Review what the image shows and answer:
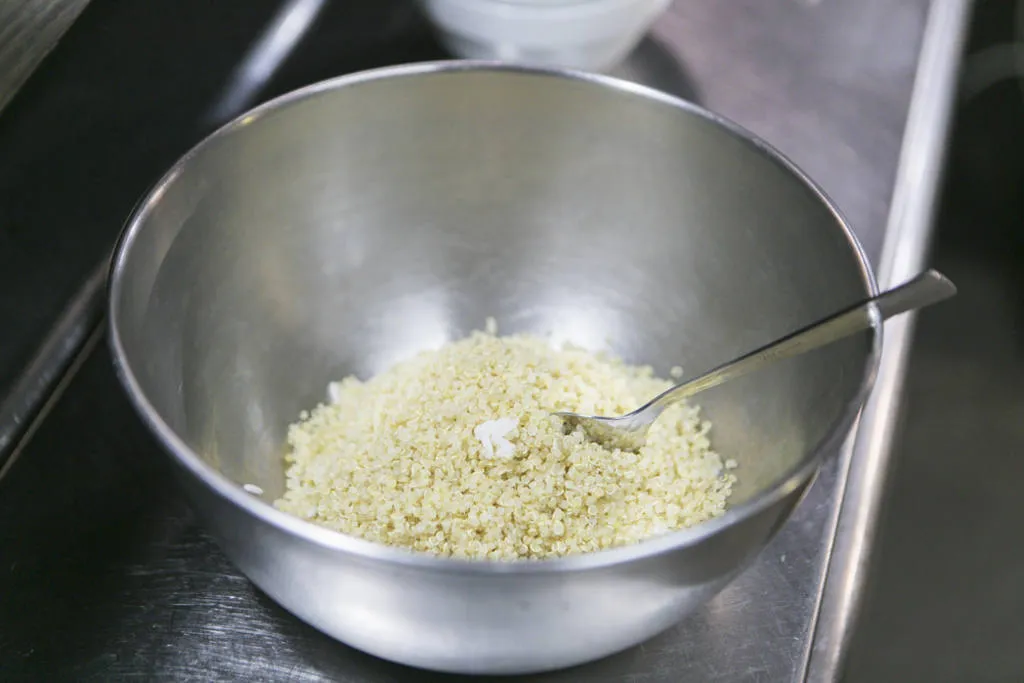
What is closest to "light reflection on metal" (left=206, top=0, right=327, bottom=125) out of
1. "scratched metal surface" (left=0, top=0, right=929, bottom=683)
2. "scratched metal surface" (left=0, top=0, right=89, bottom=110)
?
"scratched metal surface" (left=0, top=0, right=89, bottom=110)

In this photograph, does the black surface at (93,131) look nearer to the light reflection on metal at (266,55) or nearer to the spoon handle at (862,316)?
the light reflection on metal at (266,55)

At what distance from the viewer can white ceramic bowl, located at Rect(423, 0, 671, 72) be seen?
86cm

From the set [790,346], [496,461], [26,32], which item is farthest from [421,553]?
[26,32]

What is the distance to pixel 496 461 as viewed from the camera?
64cm

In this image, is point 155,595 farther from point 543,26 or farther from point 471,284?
point 543,26

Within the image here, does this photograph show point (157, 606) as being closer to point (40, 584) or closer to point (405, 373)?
point (40, 584)

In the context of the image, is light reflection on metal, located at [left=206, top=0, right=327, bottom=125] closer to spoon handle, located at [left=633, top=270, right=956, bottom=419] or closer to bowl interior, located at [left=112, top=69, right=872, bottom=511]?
bowl interior, located at [left=112, top=69, right=872, bottom=511]

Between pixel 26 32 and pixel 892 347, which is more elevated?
pixel 26 32

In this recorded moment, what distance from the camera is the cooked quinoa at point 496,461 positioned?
59 centimetres

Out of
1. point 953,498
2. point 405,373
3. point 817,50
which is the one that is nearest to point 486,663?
point 405,373

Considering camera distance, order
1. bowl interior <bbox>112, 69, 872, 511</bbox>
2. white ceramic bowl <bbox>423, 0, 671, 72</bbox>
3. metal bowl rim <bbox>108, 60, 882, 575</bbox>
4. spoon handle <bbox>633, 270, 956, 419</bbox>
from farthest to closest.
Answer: white ceramic bowl <bbox>423, 0, 671, 72</bbox> → bowl interior <bbox>112, 69, 872, 511</bbox> → spoon handle <bbox>633, 270, 956, 419</bbox> → metal bowl rim <bbox>108, 60, 882, 575</bbox>

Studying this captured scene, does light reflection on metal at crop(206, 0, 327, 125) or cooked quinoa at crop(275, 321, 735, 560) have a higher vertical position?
light reflection on metal at crop(206, 0, 327, 125)

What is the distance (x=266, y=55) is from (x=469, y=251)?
31 centimetres

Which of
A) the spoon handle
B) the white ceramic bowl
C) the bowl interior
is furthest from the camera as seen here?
the white ceramic bowl
